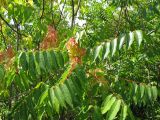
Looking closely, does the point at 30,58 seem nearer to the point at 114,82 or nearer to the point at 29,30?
the point at 114,82

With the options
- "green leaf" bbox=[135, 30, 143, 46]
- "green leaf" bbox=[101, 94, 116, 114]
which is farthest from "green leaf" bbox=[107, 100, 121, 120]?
"green leaf" bbox=[135, 30, 143, 46]

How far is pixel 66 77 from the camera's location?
2.75m

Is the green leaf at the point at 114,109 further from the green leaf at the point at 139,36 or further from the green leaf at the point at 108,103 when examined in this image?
the green leaf at the point at 139,36

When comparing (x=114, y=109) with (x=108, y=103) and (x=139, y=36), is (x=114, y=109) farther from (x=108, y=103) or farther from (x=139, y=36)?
(x=139, y=36)

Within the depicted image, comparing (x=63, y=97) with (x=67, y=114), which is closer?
(x=63, y=97)

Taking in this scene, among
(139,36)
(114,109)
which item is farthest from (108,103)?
(139,36)

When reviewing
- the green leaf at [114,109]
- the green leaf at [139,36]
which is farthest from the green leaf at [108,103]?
the green leaf at [139,36]

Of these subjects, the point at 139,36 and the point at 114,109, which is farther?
the point at 139,36

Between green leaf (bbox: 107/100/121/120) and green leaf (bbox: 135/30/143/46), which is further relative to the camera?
green leaf (bbox: 135/30/143/46)

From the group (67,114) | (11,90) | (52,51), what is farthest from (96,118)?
(11,90)

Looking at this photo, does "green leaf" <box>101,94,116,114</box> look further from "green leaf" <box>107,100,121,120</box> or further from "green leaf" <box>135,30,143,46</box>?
"green leaf" <box>135,30,143,46</box>

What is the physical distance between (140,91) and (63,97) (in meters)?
0.87

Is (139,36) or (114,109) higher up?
(139,36)

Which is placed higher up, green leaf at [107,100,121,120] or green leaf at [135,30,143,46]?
green leaf at [135,30,143,46]
